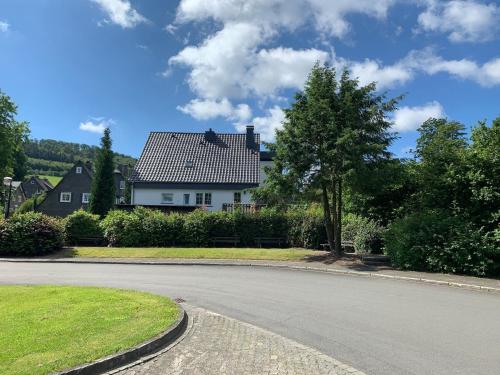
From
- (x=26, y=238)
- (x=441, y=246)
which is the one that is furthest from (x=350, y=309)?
(x=26, y=238)

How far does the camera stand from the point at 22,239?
2128 cm

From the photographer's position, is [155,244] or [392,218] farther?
[155,244]

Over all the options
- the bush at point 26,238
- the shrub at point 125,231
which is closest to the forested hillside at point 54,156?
the shrub at point 125,231

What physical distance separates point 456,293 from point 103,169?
120 feet

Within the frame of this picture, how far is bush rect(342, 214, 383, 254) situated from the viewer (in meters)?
21.2

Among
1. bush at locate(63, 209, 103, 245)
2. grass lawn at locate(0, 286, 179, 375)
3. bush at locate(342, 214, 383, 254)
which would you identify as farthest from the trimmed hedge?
grass lawn at locate(0, 286, 179, 375)

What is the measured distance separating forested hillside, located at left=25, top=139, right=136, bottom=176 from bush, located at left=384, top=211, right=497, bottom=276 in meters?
111

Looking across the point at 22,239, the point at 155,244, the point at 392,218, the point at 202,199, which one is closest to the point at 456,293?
the point at 392,218

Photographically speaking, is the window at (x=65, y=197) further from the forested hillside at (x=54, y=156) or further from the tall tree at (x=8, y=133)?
the forested hillside at (x=54, y=156)

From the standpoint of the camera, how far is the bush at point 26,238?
69.5ft

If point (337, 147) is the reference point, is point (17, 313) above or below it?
below

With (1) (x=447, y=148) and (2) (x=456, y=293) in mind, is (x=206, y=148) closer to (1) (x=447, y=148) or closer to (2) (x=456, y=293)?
(1) (x=447, y=148)

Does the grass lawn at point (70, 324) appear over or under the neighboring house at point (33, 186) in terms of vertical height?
under

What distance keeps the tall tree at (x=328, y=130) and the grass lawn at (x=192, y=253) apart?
2.36 metres
